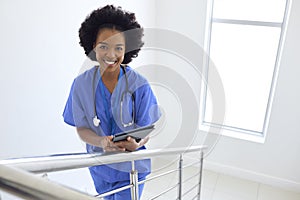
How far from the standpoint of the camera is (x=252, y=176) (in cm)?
299

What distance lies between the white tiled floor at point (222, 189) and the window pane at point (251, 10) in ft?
5.11

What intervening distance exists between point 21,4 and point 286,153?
245 cm

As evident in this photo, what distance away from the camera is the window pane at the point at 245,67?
270 centimetres

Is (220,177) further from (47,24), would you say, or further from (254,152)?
(47,24)

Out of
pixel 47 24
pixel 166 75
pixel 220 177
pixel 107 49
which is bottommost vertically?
pixel 220 177

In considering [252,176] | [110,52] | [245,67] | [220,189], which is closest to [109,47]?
[110,52]

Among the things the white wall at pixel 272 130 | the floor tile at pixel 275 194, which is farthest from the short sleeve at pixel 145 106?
the floor tile at pixel 275 194

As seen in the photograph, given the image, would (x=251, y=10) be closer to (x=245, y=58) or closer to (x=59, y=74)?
(x=245, y=58)

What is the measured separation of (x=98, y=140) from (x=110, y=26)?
0.53 metres

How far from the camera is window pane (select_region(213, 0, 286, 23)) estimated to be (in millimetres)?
2537

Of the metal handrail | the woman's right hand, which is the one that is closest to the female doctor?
the woman's right hand

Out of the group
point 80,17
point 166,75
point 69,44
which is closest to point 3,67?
point 69,44

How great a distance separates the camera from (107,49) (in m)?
1.40

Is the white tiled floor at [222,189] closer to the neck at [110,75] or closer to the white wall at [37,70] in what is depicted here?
the white wall at [37,70]
